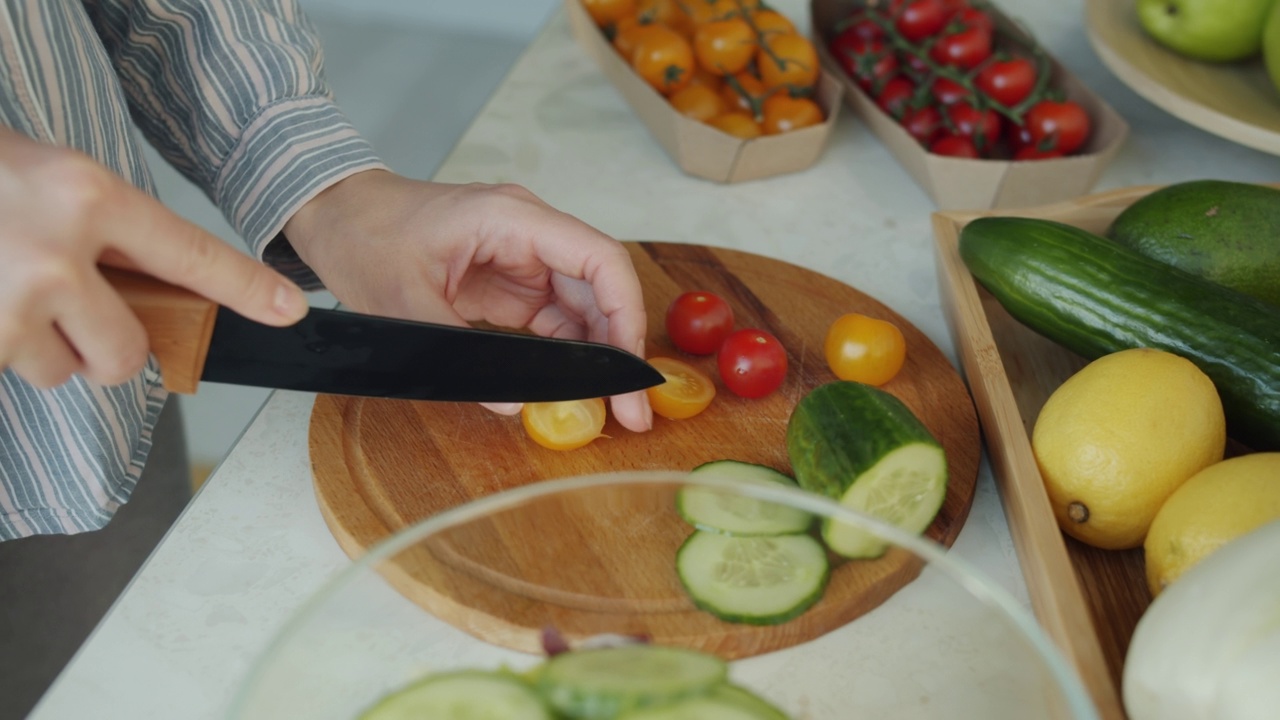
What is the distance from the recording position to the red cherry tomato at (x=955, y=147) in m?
1.53

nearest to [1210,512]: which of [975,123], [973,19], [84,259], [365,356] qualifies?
[365,356]

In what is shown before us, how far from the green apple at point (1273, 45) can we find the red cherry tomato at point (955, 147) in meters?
0.40

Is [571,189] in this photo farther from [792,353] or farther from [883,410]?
[883,410]

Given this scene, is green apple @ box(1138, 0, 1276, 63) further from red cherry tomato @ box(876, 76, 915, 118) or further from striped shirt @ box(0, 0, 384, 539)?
striped shirt @ box(0, 0, 384, 539)

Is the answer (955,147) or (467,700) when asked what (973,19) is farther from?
(467,700)

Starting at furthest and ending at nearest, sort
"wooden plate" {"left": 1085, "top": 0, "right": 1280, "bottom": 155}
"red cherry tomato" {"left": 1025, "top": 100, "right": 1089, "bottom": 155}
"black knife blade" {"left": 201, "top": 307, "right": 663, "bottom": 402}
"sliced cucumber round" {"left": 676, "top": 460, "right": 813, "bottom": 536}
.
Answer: "red cherry tomato" {"left": 1025, "top": 100, "right": 1089, "bottom": 155} < "wooden plate" {"left": 1085, "top": 0, "right": 1280, "bottom": 155} < "black knife blade" {"left": 201, "top": 307, "right": 663, "bottom": 402} < "sliced cucumber round" {"left": 676, "top": 460, "right": 813, "bottom": 536}

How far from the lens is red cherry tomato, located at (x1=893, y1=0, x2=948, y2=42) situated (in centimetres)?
173

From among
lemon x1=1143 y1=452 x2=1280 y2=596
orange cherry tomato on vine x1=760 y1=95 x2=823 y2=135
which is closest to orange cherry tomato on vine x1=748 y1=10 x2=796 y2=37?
orange cherry tomato on vine x1=760 y1=95 x2=823 y2=135

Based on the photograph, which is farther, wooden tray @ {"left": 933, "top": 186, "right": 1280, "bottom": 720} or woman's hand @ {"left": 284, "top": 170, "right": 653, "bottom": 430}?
woman's hand @ {"left": 284, "top": 170, "right": 653, "bottom": 430}

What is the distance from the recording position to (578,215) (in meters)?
1.52

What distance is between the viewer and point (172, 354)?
31.4 inches

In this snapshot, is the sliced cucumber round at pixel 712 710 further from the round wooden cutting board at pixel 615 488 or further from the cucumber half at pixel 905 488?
the cucumber half at pixel 905 488

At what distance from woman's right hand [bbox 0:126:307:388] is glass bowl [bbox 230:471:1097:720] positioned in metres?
0.21

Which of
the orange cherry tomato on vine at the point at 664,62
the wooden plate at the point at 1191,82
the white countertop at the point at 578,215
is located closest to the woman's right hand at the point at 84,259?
the white countertop at the point at 578,215
